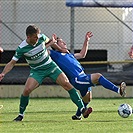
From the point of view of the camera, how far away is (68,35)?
19.1 metres

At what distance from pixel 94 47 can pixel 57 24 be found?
1.07 meters

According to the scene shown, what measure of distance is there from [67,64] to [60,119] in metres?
1.06

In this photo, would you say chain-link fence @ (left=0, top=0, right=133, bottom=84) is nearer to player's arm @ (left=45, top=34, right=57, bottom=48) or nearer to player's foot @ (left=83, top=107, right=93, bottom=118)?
player's arm @ (left=45, top=34, right=57, bottom=48)

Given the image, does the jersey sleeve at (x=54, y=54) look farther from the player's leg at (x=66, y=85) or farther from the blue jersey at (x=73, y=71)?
the player's leg at (x=66, y=85)

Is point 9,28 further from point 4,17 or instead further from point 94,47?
point 94,47

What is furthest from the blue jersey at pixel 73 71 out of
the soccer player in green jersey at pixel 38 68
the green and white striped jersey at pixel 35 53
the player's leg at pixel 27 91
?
the player's leg at pixel 27 91

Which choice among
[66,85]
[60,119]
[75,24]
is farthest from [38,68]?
[75,24]

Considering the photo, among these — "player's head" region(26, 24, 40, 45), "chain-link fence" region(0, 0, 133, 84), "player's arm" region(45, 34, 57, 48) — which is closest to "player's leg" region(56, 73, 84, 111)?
"player's arm" region(45, 34, 57, 48)

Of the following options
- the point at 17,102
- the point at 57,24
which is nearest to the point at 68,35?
the point at 57,24

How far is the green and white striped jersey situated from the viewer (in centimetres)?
1243

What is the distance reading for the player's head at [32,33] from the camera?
12031 millimetres

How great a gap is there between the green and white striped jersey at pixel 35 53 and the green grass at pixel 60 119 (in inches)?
35.9

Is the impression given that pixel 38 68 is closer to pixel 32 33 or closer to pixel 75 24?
pixel 32 33

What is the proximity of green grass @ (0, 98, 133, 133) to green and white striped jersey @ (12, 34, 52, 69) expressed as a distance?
912 mm
